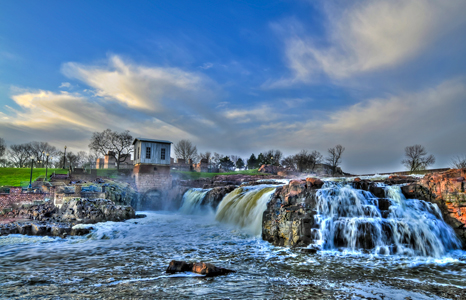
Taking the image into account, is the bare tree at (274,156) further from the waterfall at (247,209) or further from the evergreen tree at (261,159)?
the waterfall at (247,209)

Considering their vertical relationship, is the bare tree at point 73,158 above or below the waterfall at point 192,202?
above

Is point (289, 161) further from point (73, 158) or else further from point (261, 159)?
point (73, 158)

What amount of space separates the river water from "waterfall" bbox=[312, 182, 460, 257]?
0.49m

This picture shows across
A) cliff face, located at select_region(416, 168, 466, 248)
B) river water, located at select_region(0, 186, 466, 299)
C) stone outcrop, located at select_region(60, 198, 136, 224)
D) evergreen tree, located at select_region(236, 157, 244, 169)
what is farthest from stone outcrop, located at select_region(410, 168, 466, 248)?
evergreen tree, located at select_region(236, 157, 244, 169)

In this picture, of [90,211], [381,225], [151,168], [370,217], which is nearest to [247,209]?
[370,217]

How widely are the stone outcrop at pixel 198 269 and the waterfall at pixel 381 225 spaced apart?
554cm

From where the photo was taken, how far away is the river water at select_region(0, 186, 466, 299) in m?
6.64

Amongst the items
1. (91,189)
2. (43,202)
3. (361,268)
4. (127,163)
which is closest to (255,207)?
(361,268)

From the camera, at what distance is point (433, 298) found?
21.1 feet

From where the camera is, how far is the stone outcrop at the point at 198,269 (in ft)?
26.1

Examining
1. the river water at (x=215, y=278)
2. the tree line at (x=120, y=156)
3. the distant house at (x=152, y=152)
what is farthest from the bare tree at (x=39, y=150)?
the river water at (x=215, y=278)

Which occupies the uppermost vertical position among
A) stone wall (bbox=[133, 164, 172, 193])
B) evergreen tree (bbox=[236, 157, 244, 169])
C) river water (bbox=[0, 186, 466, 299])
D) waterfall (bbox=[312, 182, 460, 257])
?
evergreen tree (bbox=[236, 157, 244, 169])

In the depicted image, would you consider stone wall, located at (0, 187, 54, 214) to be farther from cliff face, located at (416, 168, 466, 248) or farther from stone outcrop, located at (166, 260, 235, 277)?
cliff face, located at (416, 168, 466, 248)

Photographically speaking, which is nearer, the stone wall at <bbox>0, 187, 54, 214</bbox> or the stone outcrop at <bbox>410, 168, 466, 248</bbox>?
the stone outcrop at <bbox>410, 168, 466, 248</bbox>
